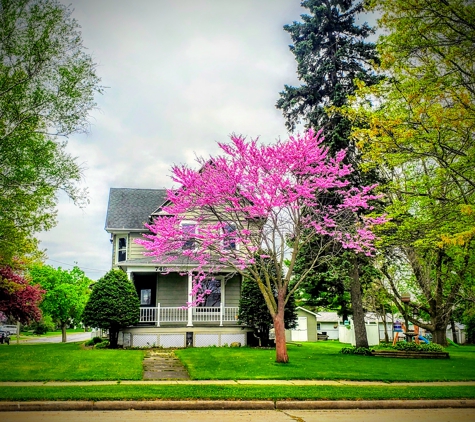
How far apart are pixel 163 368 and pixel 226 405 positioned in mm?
5723

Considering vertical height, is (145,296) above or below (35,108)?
below

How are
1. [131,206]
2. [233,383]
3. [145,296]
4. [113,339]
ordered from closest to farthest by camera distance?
[233,383] < [113,339] < [145,296] < [131,206]

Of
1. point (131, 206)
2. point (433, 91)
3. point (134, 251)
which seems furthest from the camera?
point (131, 206)

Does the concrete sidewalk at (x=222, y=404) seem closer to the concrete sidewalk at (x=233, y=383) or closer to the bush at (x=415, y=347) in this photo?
the concrete sidewalk at (x=233, y=383)

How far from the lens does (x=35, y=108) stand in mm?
18266

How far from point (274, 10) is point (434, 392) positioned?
1699cm

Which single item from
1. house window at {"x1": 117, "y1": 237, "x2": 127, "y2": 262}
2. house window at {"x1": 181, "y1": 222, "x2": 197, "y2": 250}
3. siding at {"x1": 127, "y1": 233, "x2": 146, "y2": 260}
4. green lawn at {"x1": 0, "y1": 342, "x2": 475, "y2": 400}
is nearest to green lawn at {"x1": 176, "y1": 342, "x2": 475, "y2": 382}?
green lawn at {"x1": 0, "y1": 342, "x2": 475, "y2": 400}

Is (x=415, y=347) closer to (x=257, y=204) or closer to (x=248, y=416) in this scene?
(x=257, y=204)

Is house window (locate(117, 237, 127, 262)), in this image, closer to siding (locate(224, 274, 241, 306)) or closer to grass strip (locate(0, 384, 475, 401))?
siding (locate(224, 274, 241, 306))

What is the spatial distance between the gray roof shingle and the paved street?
1875 centimetres

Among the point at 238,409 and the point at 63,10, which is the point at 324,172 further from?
the point at 63,10

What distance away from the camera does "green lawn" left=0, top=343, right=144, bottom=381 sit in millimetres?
12516

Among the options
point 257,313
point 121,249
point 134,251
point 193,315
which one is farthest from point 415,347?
point 121,249

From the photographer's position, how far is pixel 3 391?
10031mm
